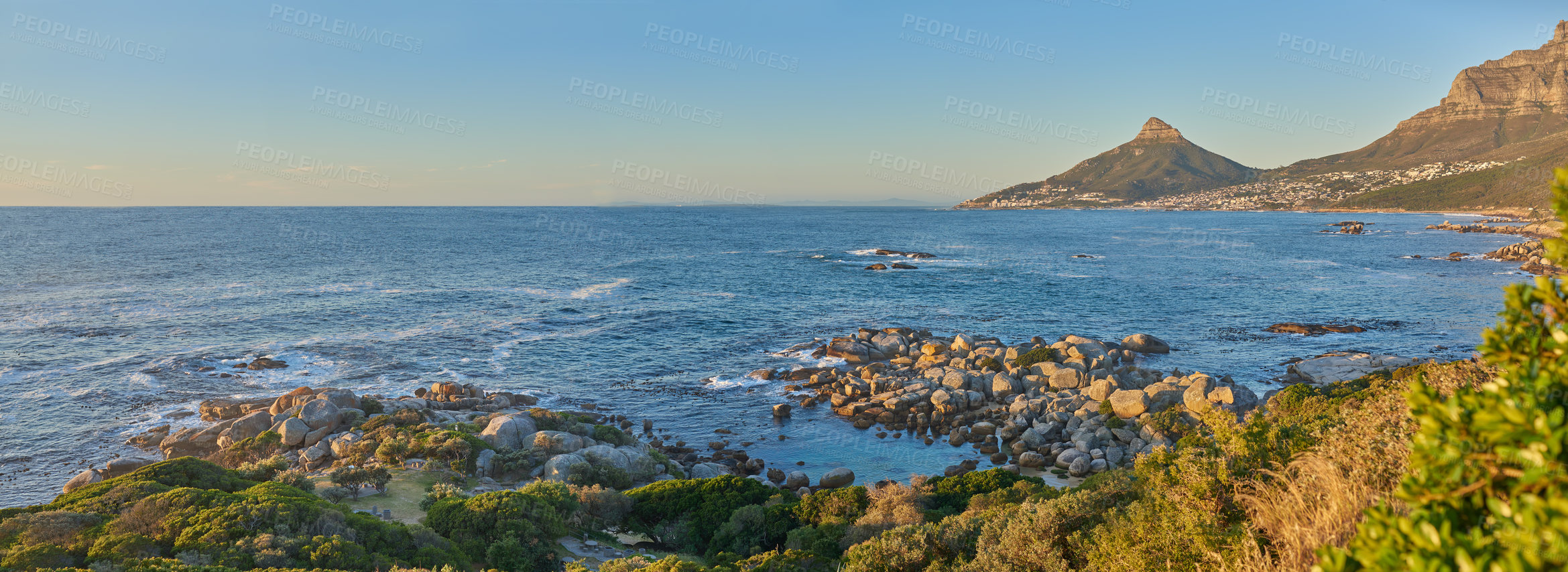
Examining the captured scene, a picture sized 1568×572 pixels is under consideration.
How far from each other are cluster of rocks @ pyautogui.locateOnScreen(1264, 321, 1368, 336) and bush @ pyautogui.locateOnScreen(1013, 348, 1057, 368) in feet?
65.6

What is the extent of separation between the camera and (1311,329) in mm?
44625

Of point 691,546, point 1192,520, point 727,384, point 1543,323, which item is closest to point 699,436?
point 727,384

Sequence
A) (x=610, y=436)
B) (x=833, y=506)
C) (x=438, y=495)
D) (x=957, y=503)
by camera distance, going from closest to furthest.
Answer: (x=833, y=506) < (x=438, y=495) < (x=957, y=503) < (x=610, y=436)

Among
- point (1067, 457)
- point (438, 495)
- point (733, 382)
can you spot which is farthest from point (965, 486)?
point (733, 382)

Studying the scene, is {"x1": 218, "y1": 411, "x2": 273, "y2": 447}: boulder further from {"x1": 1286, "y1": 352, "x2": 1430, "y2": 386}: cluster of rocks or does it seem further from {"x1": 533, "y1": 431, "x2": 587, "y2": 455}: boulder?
{"x1": 1286, "y1": 352, "x2": 1430, "y2": 386}: cluster of rocks

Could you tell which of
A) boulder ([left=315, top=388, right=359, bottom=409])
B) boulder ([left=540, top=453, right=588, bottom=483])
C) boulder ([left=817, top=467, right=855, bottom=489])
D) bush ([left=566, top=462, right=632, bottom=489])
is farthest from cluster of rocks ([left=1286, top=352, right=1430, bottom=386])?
boulder ([left=315, top=388, right=359, bottom=409])

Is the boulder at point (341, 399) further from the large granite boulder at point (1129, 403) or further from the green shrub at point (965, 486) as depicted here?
the large granite boulder at point (1129, 403)

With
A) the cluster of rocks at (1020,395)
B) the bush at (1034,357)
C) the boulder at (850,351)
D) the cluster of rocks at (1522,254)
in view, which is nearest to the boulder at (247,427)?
the cluster of rocks at (1020,395)

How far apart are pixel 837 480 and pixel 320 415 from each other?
19.3 meters

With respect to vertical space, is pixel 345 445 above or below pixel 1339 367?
below

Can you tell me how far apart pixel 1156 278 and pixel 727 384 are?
53.9 m

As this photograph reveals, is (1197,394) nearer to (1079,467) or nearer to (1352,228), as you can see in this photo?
(1079,467)

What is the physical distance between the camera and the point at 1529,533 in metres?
3.28

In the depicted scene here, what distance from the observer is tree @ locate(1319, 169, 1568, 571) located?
3.35m
